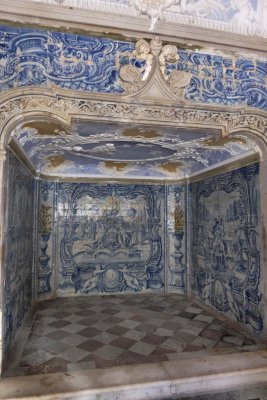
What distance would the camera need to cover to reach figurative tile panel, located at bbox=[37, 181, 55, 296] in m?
5.46

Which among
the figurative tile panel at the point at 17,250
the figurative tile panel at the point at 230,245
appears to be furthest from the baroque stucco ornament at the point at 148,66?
the figurative tile panel at the point at 230,245

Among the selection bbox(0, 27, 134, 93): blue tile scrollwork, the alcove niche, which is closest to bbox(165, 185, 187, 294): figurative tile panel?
the alcove niche

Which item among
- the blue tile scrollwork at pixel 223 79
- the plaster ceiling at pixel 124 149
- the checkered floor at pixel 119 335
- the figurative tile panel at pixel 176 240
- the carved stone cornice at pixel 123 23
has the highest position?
the carved stone cornice at pixel 123 23

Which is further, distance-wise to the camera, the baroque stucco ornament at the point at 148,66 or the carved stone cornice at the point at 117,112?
the baroque stucco ornament at the point at 148,66

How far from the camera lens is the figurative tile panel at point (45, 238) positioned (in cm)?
546

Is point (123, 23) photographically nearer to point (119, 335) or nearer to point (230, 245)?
point (230, 245)

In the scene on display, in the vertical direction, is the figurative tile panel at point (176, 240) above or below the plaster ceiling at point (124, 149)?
below

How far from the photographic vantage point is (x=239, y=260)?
4.11 meters

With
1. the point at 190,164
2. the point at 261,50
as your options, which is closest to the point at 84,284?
the point at 190,164

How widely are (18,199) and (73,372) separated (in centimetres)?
218

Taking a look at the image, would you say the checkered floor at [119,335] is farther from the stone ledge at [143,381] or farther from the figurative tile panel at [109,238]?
the figurative tile panel at [109,238]

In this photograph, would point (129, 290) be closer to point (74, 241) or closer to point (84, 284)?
point (84, 284)

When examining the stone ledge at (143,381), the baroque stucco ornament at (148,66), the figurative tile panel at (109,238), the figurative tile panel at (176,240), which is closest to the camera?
the stone ledge at (143,381)

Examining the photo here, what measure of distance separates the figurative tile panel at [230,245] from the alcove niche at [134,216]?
16 mm
